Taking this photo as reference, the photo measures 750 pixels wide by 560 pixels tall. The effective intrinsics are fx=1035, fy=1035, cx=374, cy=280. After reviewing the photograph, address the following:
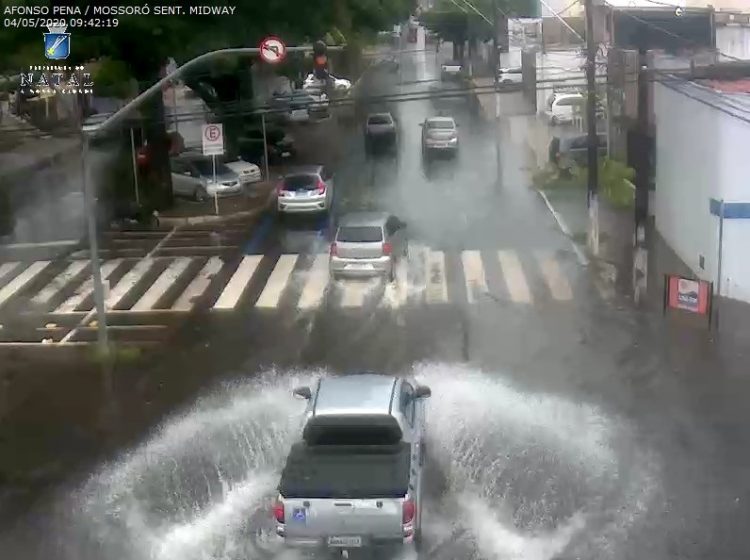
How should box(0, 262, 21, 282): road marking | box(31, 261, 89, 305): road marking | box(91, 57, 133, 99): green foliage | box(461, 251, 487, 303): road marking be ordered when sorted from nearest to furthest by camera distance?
box(461, 251, 487, 303): road marking
box(31, 261, 89, 305): road marking
box(0, 262, 21, 282): road marking
box(91, 57, 133, 99): green foliage

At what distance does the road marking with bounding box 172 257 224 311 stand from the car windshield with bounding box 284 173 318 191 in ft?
18.3

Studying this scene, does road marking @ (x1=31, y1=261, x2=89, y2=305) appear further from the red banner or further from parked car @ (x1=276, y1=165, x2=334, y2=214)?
the red banner

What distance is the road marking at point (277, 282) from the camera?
24.1 meters

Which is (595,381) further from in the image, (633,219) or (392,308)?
(633,219)

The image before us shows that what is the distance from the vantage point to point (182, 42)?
30203mm

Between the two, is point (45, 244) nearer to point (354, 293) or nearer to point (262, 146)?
point (354, 293)

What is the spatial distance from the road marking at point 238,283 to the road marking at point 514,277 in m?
6.45

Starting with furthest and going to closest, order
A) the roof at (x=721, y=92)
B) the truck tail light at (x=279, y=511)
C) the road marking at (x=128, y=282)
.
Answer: the road marking at (x=128, y=282), the roof at (x=721, y=92), the truck tail light at (x=279, y=511)

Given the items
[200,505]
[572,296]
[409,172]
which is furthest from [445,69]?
[200,505]

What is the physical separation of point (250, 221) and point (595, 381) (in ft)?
57.6

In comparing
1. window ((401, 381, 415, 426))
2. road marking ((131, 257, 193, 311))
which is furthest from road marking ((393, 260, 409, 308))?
window ((401, 381, 415, 426))

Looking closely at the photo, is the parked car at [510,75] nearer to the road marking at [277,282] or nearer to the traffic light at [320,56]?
the road marking at [277,282]

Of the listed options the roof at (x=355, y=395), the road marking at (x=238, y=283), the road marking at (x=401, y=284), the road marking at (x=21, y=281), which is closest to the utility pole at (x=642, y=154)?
the road marking at (x=401, y=284)

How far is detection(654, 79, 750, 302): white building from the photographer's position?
2197cm
